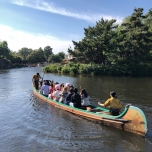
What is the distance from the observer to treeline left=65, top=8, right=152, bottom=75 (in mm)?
42750

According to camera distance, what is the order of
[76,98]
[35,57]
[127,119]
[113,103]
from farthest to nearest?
[35,57] → [76,98] → [113,103] → [127,119]

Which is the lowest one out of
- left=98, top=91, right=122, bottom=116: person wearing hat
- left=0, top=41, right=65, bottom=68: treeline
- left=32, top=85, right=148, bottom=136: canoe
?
left=32, top=85, right=148, bottom=136: canoe

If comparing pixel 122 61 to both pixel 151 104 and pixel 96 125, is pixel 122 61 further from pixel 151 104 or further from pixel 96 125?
pixel 96 125

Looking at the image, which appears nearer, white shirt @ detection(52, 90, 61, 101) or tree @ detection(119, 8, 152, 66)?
white shirt @ detection(52, 90, 61, 101)

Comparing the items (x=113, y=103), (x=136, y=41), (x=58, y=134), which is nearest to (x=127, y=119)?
(x=113, y=103)

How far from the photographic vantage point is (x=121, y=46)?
43.1m

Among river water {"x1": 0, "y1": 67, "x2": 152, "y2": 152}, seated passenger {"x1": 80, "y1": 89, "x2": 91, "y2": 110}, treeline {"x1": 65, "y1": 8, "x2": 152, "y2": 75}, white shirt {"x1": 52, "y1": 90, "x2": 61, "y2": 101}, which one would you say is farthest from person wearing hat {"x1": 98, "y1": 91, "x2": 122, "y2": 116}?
treeline {"x1": 65, "y1": 8, "x2": 152, "y2": 75}

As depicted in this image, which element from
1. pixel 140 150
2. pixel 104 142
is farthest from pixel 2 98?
pixel 140 150

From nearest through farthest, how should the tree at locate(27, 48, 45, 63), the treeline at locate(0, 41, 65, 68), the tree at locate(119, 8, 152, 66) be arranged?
the tree at locate(119, 8, 152, 66)
the treeline at locate(0, 41, 65, 68)
the tree at locate(27, 48, 45, 63)

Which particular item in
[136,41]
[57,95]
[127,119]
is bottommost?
[127,119]

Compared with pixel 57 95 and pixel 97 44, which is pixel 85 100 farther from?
pixel 97 44

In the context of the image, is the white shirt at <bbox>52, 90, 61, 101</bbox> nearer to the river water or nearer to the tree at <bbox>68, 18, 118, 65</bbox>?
the river water

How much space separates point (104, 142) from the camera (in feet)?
31.8

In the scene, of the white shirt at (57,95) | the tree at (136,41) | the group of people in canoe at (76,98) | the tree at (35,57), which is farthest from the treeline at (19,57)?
the white shirt at (57,95)
